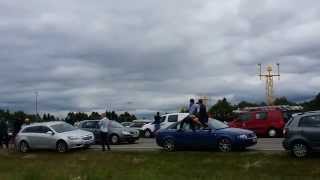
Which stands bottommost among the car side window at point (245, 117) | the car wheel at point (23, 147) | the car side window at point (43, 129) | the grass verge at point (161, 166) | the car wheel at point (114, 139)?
the grass verge at point (161, 166)

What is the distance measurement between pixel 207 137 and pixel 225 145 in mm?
825

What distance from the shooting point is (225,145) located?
956 inches

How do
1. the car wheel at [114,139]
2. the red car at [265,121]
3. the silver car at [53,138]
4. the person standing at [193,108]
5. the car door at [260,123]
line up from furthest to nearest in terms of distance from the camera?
the car door at [260,123], the red car at [265,121], the car wheel at [114,139], the silver car at [53,138], the person standing at [193,108]

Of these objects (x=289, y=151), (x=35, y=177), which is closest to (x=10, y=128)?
(x=289, y=151)

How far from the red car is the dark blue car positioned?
386 inches

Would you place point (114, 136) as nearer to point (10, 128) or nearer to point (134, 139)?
point (134, 139)

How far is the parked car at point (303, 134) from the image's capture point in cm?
2064

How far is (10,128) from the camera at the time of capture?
37.9 metres

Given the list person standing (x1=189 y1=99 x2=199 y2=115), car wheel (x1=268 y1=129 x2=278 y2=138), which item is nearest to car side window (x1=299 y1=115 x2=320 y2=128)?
person standing (x1=189 y1=99 x2=199 y2=115)

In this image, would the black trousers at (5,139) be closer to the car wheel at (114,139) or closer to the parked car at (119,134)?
the parked car at (119,134)

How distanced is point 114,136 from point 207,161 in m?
13.3

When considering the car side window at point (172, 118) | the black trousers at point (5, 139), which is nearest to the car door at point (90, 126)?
the black trousers at point (5, 139)

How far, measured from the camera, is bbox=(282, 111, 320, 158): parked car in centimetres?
2064

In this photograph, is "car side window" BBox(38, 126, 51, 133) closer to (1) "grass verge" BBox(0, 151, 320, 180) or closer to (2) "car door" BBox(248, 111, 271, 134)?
(1) "grass verge" BBox(0, 151, 320, 180)
